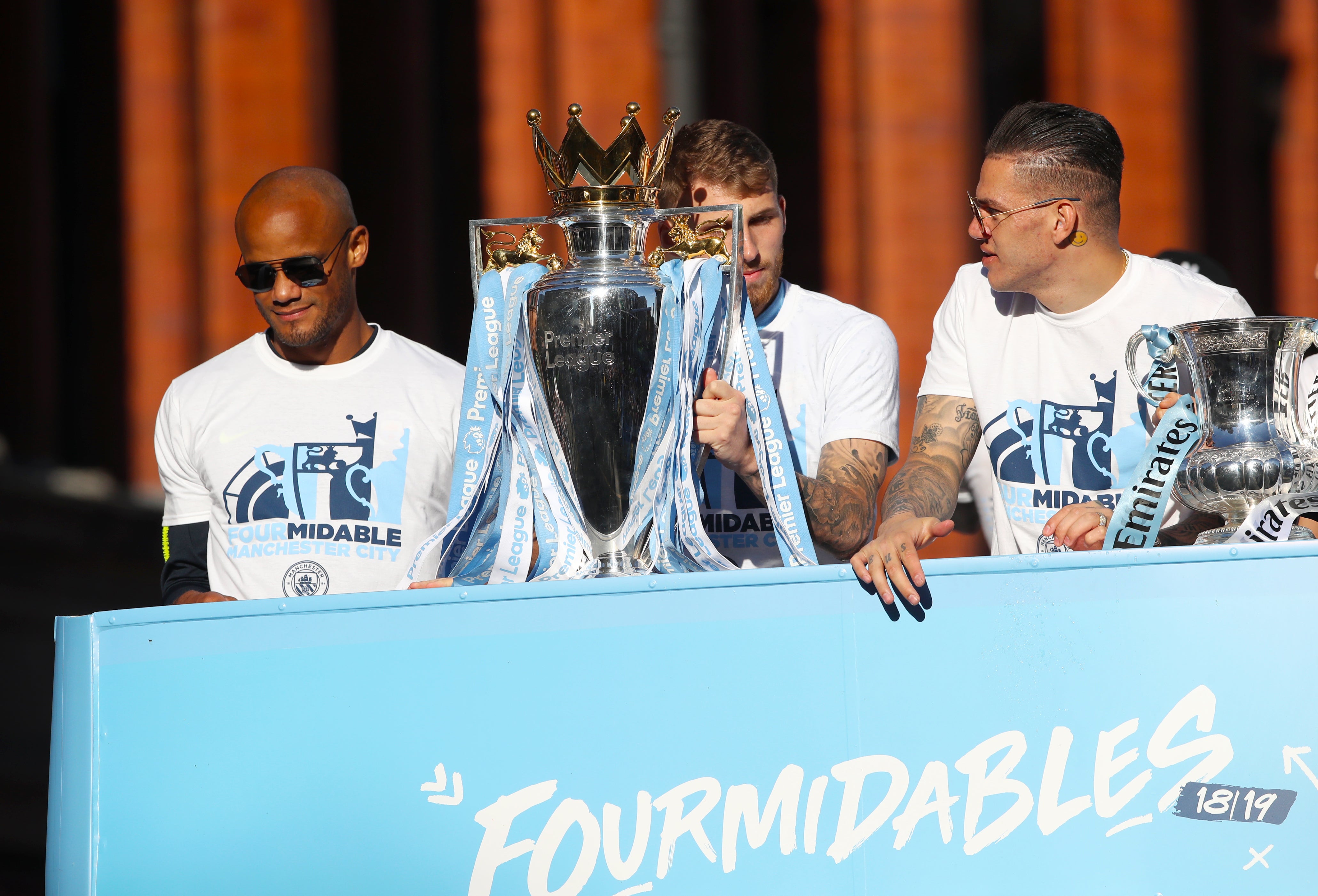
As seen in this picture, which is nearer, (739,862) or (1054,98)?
(739,862)

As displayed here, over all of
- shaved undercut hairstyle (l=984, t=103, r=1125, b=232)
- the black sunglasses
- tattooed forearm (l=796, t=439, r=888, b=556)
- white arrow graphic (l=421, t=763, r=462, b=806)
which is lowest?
white arrow graphic (l=421, t=763, r=462, b=806)

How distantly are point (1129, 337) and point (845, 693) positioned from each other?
3.28 feet

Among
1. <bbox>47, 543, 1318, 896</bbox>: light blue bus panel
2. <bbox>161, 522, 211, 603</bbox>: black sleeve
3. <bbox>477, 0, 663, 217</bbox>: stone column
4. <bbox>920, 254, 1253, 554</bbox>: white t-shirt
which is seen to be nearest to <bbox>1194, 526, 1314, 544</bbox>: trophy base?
<bbox>47, 543, 1318, 896</bbox>: light blue bus panel

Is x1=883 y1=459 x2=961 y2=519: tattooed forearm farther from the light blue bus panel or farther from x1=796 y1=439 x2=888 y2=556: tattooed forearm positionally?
the light blue bus panel

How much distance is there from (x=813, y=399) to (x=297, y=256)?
1055 millimetres

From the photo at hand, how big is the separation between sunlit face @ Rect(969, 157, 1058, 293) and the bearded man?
0.28 meters

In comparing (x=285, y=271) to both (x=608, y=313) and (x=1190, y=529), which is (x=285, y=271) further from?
(x=1190, y=529)

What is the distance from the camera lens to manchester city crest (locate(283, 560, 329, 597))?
8.08ft

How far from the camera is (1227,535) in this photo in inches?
76.6

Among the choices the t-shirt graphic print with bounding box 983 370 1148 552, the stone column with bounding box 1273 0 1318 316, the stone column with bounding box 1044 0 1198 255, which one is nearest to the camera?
the t-shirt graphic print with bounding box 983 370 1148 552

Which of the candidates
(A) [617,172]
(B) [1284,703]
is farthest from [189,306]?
(B) [1284,703]

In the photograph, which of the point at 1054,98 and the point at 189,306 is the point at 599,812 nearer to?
the point at 189,306

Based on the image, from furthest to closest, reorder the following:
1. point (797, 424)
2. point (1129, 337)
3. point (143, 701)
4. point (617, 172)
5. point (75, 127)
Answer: point (75, 127), point (797, 424), point (1129, 337), point (617, 172), point (143, 701)

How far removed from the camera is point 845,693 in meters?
1.84
